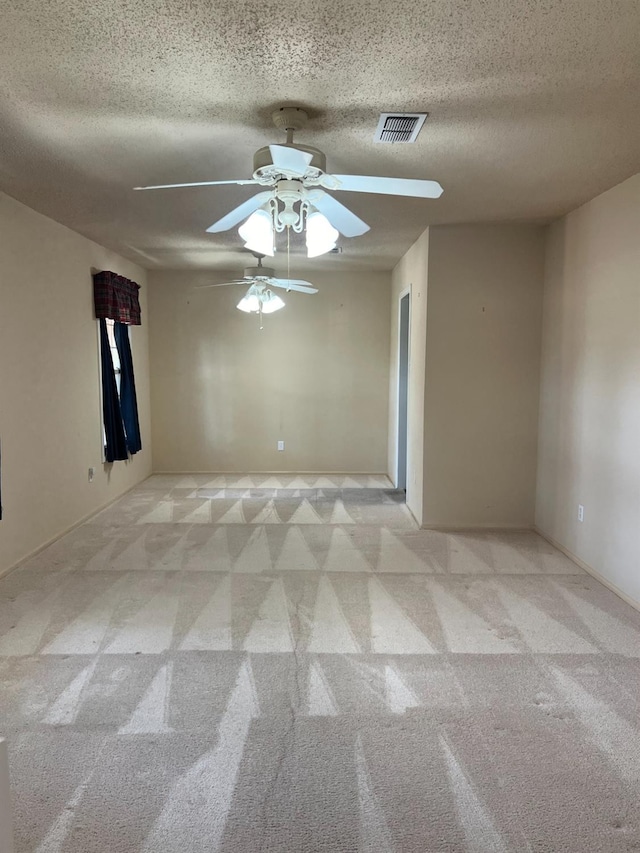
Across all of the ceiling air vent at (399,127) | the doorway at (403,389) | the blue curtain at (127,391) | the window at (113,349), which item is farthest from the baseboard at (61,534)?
the ceiling air vent at (399,127)

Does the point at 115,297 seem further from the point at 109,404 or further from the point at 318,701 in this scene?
the point at 318,701

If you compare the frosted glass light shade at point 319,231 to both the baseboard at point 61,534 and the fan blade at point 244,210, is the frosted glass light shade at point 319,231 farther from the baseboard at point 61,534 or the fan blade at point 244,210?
the baseboard at point 61,534

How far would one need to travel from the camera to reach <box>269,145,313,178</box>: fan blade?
1.90 metres

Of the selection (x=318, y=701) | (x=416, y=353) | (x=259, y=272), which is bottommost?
(x=318, y=701)

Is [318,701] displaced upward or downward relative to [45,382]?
downward

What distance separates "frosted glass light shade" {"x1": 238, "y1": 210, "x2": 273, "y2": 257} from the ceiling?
41 centimetres

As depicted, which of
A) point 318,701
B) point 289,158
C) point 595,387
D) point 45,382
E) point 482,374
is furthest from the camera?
point 482,374

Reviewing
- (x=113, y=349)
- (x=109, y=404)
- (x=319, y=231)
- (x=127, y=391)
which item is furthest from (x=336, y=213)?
(x=127, y=391)

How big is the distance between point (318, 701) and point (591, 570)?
2.31 meters

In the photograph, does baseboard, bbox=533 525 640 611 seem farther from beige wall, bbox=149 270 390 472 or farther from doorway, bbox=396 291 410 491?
beige wall, bbox=149 270 390 472

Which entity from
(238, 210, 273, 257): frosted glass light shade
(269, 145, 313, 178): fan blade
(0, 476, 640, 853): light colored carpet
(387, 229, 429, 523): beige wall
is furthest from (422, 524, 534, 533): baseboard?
(269, 145, 313, 178): fan blade

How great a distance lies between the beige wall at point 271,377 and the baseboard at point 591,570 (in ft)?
9.19

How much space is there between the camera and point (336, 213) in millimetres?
2572

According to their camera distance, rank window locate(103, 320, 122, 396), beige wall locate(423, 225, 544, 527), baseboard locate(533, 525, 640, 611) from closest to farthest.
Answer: baseboard locate(533, 525, 640, 611)
beige wall locate(423, 225, 544, 527)
window locate(103, 320, 122, 396)
